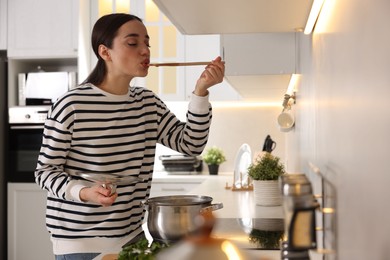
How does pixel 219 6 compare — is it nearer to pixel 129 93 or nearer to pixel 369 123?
pixel 129 93

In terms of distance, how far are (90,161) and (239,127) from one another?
10.6 feet

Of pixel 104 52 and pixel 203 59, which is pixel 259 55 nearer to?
pixel 104 52

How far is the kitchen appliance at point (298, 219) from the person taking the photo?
2.31 feet

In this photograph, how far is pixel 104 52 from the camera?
190 centimetres

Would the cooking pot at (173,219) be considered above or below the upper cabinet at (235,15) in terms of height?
below

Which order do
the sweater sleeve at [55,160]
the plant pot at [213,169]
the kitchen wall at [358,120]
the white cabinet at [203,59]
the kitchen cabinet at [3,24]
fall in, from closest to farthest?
the kitchen wall at [358,120]
the sweater sleeve at [55,160]
the kitchen cabinet at [3,24]
the white cabinet at [203,59]
the plant pot at [213,169]

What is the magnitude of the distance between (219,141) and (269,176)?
248 centimetres

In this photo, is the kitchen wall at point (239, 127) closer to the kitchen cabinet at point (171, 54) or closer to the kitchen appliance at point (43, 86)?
the kitchen cabinet at point (171, 54)

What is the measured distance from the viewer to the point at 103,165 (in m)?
1.78

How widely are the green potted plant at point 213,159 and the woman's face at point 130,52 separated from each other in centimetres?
290

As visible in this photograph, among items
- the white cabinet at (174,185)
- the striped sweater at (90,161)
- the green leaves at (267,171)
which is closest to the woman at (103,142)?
the striped sweater at (90,161)

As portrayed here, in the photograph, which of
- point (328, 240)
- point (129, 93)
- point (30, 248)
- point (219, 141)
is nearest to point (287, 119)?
point (129, 93)

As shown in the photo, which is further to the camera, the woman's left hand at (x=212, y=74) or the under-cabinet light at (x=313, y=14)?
the woman's left hand at (x=212, y=74)

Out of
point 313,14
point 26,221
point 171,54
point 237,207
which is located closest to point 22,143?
point 26,221
